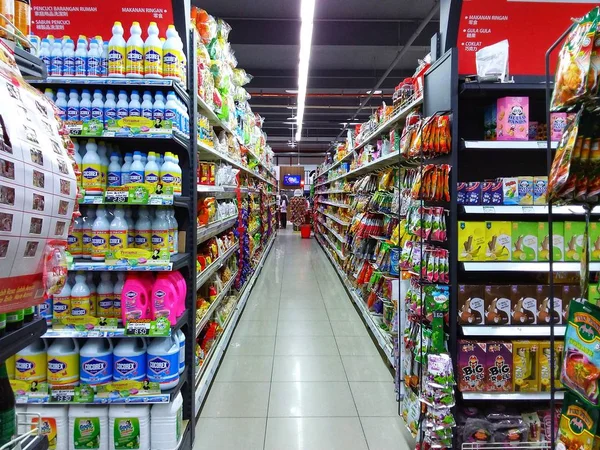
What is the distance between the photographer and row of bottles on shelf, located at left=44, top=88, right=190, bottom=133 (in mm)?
2240

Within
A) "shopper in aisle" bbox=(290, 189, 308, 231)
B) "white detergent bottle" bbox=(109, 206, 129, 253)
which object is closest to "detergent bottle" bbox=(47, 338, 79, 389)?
"white detergent bottle" bbox=(109, 206, 129, 253)

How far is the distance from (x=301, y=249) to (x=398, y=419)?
10.1 m

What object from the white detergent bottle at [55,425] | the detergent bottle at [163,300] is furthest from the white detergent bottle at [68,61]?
the white detergent bottle at [55,425]

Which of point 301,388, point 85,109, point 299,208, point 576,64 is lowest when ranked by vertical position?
point 301,388

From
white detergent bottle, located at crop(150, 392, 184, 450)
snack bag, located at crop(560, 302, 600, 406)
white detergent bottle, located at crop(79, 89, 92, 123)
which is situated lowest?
white detergent bottle, located at crop(150, 392, 184, 450)

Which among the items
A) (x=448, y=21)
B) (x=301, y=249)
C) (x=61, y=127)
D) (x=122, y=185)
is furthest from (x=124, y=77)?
(x=301, y=249)

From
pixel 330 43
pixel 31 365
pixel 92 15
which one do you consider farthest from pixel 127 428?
pixel 330 43

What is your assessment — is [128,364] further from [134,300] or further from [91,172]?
[91,172]

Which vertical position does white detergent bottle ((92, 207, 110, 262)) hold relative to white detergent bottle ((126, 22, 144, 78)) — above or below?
below

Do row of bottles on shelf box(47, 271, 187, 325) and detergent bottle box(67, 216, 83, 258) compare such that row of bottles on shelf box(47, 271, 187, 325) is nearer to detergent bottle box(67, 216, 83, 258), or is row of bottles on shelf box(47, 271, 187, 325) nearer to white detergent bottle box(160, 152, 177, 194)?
detergent bottle box(67, 216, 83, 258)

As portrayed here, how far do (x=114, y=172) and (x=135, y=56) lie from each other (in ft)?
2.09

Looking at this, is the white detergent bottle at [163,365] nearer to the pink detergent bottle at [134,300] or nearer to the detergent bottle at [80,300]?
the pink detergent bottle at [134,300]

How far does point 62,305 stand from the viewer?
7.36ft

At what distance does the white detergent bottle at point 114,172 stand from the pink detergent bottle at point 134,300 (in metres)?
0.53
